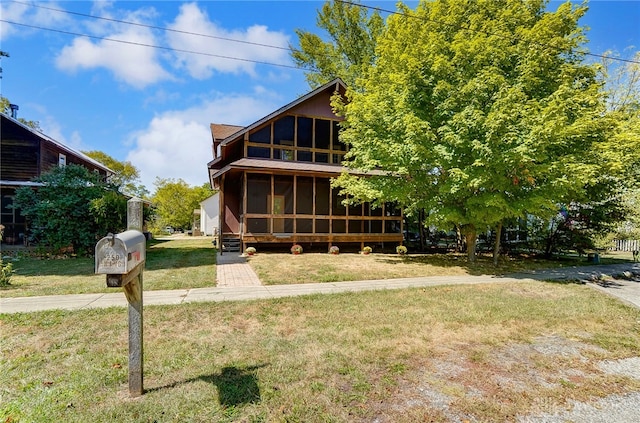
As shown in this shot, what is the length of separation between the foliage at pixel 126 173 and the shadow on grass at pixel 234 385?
40.2m

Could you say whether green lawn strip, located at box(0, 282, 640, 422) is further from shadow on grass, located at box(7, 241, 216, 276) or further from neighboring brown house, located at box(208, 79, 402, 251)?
neighboring brown house, located at box(208, 79, 402, 251)

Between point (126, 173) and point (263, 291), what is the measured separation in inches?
1604

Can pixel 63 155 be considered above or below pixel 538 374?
above

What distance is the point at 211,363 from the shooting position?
3475 mm

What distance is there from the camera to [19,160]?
1580 centimetres

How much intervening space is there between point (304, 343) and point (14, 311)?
16.3 feet

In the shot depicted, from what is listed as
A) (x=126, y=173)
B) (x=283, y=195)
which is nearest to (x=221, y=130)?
Result: (x=283, y=195)

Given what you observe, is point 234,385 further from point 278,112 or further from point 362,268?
point 278,112

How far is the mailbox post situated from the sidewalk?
3.10 m

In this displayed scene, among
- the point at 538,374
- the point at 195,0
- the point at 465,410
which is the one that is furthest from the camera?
the point at 195,0

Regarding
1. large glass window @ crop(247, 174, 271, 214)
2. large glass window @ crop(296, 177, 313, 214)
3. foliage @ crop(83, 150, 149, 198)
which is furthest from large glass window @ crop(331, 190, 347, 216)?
foliage @ crop(83, 150, 149, 198)

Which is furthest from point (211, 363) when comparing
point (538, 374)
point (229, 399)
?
point (538, 374)

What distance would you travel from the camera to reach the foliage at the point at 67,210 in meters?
11.6

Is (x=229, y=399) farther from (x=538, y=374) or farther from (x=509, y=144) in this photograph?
(x=509, y=144)
